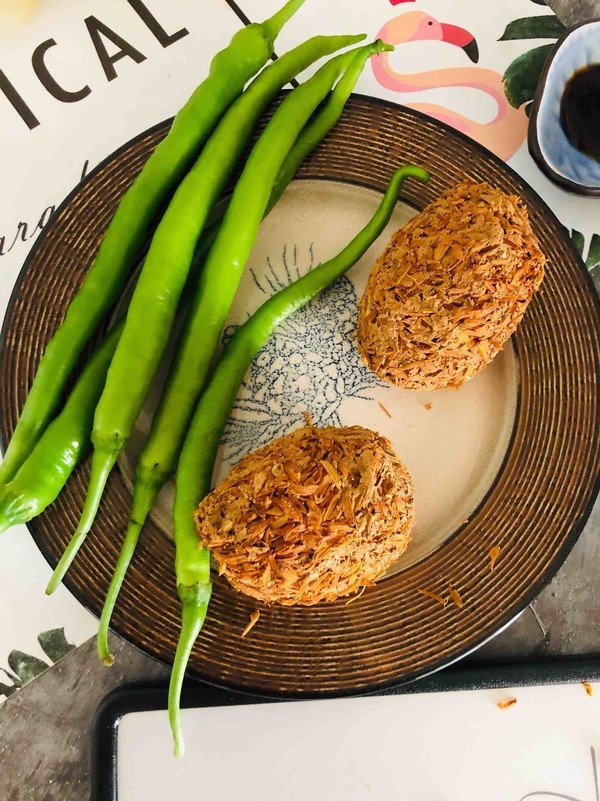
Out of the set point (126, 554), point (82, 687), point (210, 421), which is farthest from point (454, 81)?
point (82, 687)

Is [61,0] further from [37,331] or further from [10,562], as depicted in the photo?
[10,562]

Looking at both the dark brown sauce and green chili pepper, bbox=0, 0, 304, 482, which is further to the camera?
the dark brown sauce

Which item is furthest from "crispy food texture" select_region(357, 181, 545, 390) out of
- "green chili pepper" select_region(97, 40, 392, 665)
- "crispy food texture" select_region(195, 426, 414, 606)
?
"green chili pepper" select_region(97, 40, 392, 665)

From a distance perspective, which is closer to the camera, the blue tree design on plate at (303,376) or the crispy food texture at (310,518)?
the crispy food texture at (310,518)

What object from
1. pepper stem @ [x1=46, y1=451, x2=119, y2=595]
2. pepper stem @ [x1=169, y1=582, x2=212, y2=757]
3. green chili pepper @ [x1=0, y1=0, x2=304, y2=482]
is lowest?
pepper stem @ [x1=169, y1=582, x2=212, y2=757]

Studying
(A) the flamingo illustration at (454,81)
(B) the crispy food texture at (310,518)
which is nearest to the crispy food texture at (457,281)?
(B) the crispy food texture at (310,518)

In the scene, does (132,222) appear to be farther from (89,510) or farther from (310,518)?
(310,518)

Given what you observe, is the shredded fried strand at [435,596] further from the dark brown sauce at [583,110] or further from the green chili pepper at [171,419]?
the dark brown sauce at [583,110]

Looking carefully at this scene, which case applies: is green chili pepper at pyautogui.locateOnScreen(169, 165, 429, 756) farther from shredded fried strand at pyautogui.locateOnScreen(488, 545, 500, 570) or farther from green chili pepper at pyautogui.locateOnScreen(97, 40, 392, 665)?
shredded fried strand at pyautogui.locateOnScreen(488, 545, 500, 570)
